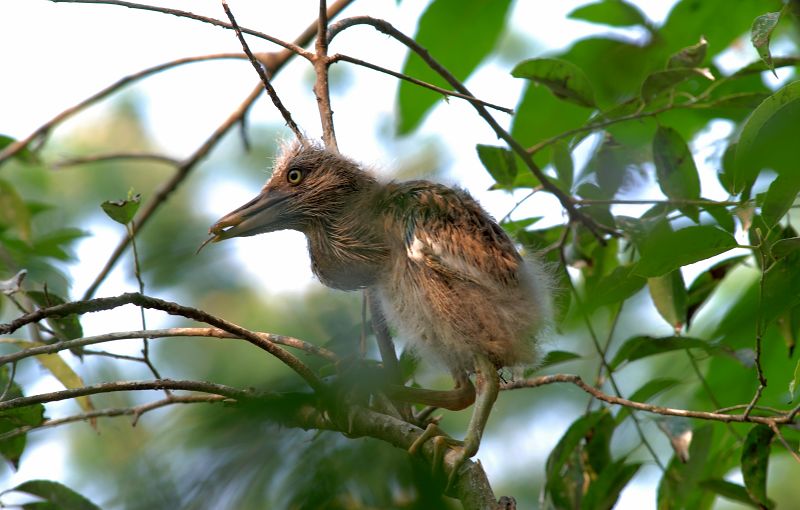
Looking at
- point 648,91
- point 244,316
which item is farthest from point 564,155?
point 244,316

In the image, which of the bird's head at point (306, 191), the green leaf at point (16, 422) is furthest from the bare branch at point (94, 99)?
the green leaf at point (16, 422)

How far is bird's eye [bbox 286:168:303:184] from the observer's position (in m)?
2.17

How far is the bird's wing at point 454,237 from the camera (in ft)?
6.08

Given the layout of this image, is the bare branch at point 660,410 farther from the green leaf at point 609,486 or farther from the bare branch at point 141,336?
the bare branch at point 141,336

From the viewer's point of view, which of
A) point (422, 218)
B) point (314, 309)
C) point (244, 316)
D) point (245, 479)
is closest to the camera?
point (245, 479)

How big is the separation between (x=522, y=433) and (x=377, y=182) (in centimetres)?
191

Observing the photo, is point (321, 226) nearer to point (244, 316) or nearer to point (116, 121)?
point (244, 316)

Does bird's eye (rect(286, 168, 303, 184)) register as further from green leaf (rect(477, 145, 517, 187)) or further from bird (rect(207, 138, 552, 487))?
green leaf (rect(477, 145, 517, 187))

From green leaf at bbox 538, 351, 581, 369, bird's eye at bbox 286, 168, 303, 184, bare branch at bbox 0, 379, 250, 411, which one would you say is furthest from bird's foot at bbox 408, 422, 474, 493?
bird's eye at bbox 286, 168, 303, 184

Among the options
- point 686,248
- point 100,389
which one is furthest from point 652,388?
point 100,389

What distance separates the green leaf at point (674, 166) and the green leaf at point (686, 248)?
1.59 feet

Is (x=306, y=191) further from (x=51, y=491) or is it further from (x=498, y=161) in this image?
(x=51, y=491)

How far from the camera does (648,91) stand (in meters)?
2.01

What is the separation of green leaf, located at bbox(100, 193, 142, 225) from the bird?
20 cm
